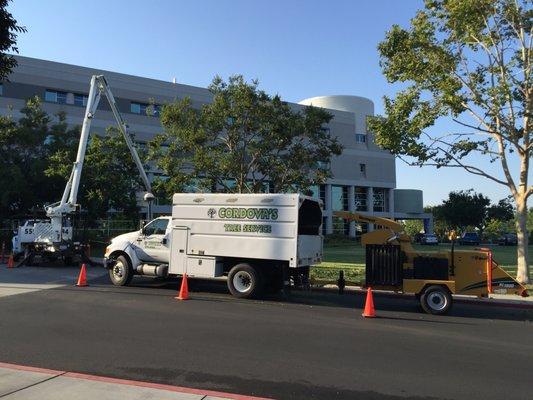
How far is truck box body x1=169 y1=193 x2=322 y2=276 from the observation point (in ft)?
45.5

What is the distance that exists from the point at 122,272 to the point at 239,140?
10.6 m

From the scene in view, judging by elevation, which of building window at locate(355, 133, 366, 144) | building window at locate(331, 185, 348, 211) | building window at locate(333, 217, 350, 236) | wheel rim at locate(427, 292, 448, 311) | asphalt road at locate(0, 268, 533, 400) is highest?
building window at locate(355, 133, 366, 144)

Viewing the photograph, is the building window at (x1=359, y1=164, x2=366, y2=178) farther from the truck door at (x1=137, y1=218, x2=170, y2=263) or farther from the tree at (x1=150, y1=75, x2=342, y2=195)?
the truck door at (x1=137, y1=218, x2=170, y2=263)

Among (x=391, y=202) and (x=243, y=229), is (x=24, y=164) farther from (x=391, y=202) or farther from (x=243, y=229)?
(x=391, y=202)

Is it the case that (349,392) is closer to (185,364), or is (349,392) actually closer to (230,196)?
(185,364)

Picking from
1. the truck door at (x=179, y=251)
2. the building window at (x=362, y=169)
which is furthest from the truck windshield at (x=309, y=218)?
the building window at (x=362, y=169)

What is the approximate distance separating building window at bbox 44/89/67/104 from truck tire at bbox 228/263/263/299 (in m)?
43.0

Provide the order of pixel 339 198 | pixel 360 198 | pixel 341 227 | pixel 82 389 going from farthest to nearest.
Answer: pixel 360 198 → pixel 339 198 → pixel 341 227 → pixel 82 389

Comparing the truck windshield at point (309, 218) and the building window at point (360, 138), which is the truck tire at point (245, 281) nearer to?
the truck windshield at point (309, 218)

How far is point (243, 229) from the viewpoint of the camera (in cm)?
1436

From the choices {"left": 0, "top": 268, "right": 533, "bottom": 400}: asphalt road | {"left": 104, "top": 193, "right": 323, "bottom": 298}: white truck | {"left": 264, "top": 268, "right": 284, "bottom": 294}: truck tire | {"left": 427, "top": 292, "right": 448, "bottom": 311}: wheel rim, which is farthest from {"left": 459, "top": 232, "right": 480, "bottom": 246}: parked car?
{"left": 427, "top": 292, "right": 448, "bottom": 311}: wheel rim

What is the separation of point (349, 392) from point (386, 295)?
10.1 metres

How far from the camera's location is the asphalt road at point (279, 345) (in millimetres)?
6473

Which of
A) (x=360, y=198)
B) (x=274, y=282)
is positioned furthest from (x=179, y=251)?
(x=360, y=198)
